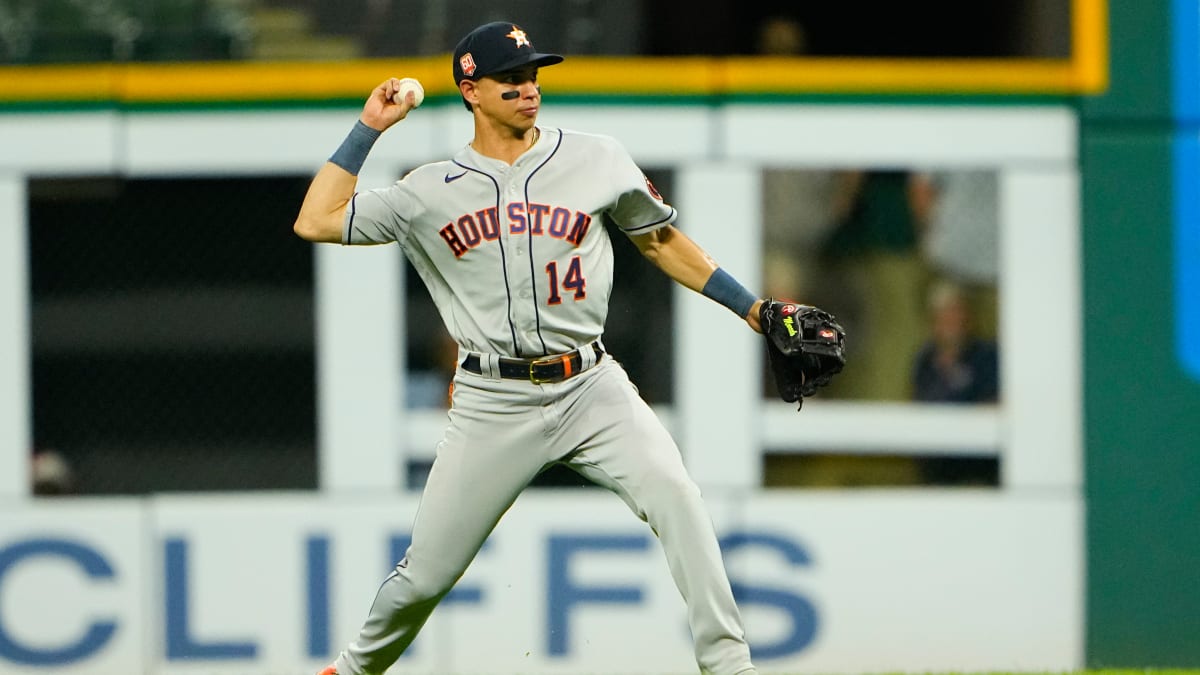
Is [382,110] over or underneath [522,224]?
over

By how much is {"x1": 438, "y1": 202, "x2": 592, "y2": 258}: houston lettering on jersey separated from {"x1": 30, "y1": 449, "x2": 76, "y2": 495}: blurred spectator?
3373 mm

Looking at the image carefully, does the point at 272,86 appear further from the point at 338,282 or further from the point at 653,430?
the point at 653,430

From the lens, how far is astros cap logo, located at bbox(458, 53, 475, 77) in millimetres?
4035

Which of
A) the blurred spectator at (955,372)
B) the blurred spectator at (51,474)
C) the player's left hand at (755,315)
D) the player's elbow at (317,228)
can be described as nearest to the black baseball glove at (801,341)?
the player's left hand at (755,315)

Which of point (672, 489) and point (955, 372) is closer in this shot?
point (672, 489)

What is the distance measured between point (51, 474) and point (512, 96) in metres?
3.56

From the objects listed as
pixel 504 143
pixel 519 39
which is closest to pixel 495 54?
pixel 519 39

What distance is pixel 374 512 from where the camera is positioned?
6477 millimetres

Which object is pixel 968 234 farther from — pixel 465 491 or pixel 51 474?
pixel 51 474

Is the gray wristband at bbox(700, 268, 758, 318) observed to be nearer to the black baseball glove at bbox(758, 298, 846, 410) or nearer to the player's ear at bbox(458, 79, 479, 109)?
the black baseball glove at bbox(758, 298, 846, 410)

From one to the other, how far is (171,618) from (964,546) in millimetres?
3226

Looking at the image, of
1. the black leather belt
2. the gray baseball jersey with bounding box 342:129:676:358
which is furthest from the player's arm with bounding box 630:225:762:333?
the black leather belt

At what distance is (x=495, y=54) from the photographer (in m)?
3.99

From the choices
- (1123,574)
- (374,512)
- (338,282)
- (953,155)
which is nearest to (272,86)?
(338,282)
